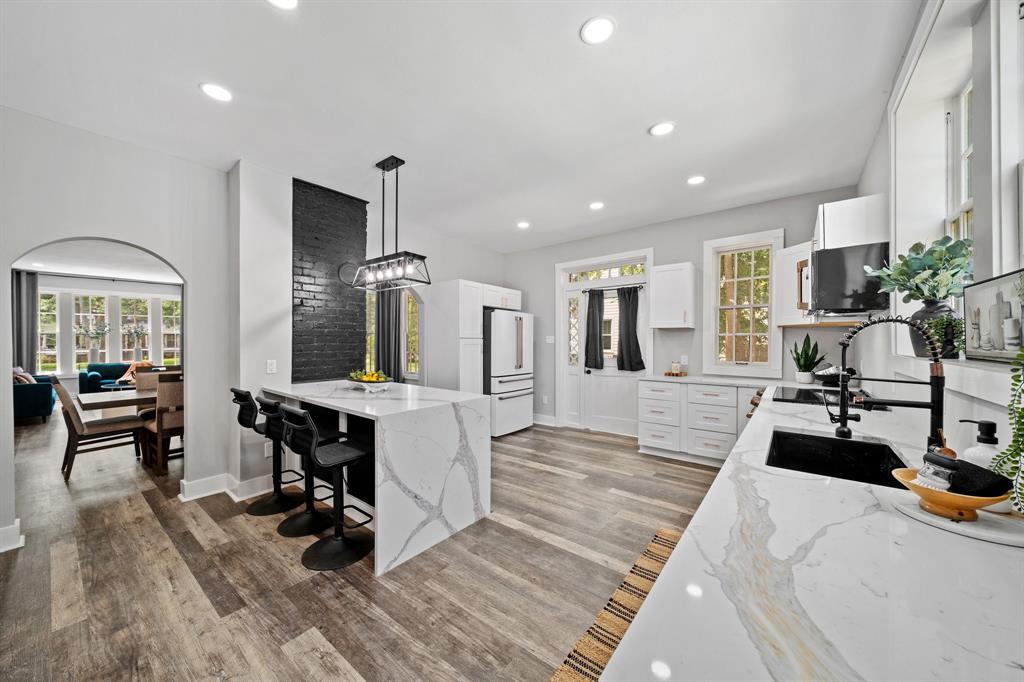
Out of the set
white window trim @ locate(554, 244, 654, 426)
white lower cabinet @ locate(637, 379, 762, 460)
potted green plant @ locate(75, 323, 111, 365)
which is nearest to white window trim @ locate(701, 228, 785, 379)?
white lower cabinet @ locate(637, 379, 762, 460)

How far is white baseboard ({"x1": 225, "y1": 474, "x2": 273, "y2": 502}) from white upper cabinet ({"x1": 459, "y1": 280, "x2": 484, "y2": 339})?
2428 mm

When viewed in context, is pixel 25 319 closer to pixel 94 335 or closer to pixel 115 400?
pixel 94 335

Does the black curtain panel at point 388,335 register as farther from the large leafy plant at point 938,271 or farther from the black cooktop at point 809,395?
the large leafy plant at point 938,271

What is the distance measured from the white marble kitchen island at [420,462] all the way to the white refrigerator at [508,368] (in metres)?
2.10

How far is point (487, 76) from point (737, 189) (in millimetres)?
2822

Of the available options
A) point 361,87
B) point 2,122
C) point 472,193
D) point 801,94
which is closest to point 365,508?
point 361,87

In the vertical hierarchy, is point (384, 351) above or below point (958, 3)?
below

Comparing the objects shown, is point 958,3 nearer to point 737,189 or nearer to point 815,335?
point 737,189

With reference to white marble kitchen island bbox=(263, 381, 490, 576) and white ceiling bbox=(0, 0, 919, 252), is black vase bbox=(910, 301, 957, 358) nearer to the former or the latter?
white ceiling bbox=(0, 0, 919, 252)

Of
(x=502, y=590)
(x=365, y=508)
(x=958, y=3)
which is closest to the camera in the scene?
(x=958, y=3)

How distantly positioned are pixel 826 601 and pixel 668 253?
469cm

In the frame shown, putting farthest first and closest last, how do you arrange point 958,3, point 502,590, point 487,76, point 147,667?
point 487,76, point 502,590, point 147,667, point 958,3

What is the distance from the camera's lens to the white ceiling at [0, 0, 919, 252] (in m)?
1.81

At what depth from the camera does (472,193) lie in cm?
390
